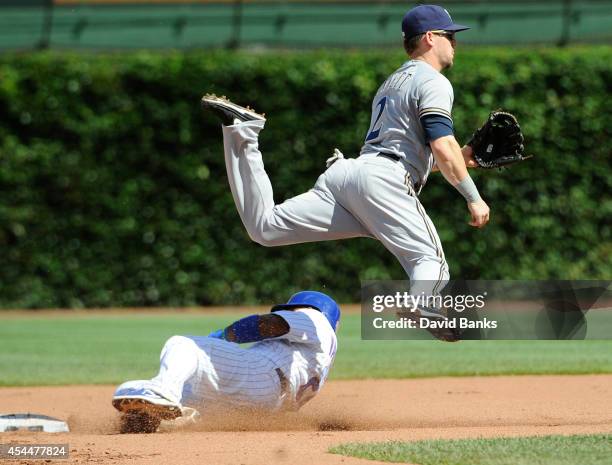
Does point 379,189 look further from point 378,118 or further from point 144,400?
point 144,400

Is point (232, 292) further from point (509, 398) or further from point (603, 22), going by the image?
point (603, 22)

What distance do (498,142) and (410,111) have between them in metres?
0.84

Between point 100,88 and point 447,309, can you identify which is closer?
point 447,309

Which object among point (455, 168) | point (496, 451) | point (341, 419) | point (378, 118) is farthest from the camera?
point (341, 419)

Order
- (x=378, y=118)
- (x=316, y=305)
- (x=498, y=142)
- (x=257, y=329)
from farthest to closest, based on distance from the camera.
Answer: (x=498, y=142)
(x=378, y=118)
(x=316, y=305)
(x=257, y=329)

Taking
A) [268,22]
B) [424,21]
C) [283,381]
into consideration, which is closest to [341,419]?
[283,381]

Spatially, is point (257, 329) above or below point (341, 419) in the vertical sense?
above

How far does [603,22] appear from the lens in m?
18.1

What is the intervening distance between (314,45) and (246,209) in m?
11.2

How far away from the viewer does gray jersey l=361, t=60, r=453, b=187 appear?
562cm

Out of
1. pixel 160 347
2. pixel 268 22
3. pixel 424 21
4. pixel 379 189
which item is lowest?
pixel 160 347

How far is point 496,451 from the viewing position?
4289 millimetres

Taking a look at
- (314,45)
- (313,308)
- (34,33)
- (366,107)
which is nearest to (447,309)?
(313,308)

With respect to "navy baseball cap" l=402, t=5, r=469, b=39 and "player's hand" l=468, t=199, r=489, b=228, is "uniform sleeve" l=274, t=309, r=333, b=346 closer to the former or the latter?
"player's hand" l=468, t=199, r=489, b=228
